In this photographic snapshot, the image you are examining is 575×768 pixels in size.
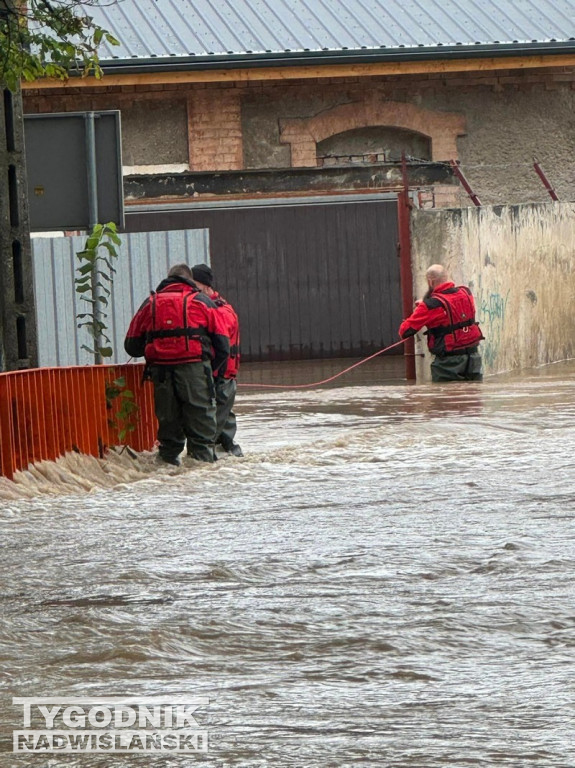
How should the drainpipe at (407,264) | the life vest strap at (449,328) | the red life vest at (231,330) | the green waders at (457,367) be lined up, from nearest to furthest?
the red life vest at (231,330) < the life vest strap at (449,328) < the green waders at (457,367) < the drainpipe at (407,264)

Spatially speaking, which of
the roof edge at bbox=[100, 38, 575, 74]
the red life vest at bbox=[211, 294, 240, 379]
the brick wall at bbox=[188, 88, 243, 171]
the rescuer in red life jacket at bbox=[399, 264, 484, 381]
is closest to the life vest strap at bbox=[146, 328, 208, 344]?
the red life vest at bbox=[211, 294, 240, 379]

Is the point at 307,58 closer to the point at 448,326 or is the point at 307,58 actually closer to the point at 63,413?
the point at 448,326

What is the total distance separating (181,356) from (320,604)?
5.05 metres

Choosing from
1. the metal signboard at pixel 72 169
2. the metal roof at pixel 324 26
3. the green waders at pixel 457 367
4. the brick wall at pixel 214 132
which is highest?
the metal roof at pixel 324 26

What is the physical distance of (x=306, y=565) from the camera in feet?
22.0

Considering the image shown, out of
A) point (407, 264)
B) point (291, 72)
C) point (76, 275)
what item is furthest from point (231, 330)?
point (291, 72)

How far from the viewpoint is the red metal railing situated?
30.9 feet

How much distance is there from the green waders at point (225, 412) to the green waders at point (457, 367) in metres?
6.25

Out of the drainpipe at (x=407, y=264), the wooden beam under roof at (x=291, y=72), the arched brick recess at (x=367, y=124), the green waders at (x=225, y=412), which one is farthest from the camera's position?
the arched brick recess at (x=367, y=124)

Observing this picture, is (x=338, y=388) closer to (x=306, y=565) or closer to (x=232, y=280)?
(x=232, y=280)

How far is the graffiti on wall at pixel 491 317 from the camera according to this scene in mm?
18984

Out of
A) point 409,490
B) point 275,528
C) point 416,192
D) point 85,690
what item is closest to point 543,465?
point 409,490

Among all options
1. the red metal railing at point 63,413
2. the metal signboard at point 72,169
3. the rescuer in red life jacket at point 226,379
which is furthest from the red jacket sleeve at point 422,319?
the metal signboard at point 72,169

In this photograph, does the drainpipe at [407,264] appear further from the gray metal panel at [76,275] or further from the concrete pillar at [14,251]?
the concrete pillar at [14,251]
